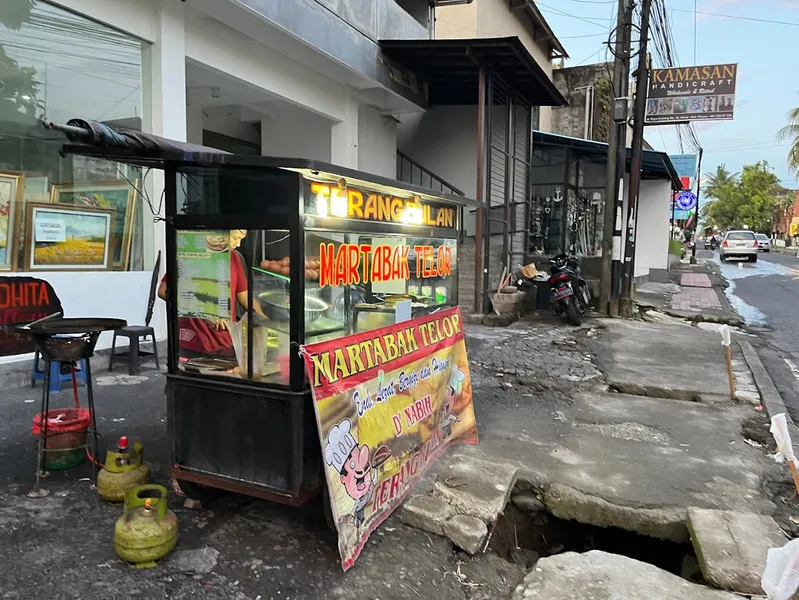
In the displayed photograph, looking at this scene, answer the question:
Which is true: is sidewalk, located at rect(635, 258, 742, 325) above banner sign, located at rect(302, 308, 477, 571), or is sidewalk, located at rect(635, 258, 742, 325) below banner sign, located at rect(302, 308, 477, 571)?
below

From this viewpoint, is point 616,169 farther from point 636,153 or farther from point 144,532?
point 144,532

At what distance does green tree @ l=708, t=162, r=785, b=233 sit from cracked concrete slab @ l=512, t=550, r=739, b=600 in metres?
69.6

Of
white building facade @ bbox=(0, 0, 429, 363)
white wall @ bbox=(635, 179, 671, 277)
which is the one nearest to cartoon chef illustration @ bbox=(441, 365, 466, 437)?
white building facade @ bbox=(0, 0, 429, 363)

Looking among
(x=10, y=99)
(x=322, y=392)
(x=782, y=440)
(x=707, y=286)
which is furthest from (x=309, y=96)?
(x=707, y=286)

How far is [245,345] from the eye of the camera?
3199mm

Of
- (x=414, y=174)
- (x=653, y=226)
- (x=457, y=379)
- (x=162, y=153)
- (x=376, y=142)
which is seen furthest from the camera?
(x=653, y=226)

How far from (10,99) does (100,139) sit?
4.37 metres

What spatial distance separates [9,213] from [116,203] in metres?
1.27

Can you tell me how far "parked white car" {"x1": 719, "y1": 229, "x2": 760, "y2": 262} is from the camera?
32.2 meters

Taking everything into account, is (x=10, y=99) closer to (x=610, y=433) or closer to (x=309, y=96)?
(x=309, y=96)

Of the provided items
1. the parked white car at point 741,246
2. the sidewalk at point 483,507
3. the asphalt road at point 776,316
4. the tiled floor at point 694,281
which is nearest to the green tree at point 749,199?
the parked white car at point 741,246

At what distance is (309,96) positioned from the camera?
9.96 m

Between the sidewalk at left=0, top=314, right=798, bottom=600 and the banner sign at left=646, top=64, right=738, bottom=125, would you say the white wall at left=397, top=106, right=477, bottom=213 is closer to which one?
the banner sign at left=646, top=64, right=738, bottom=125

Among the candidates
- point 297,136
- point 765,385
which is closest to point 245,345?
point 765,385
